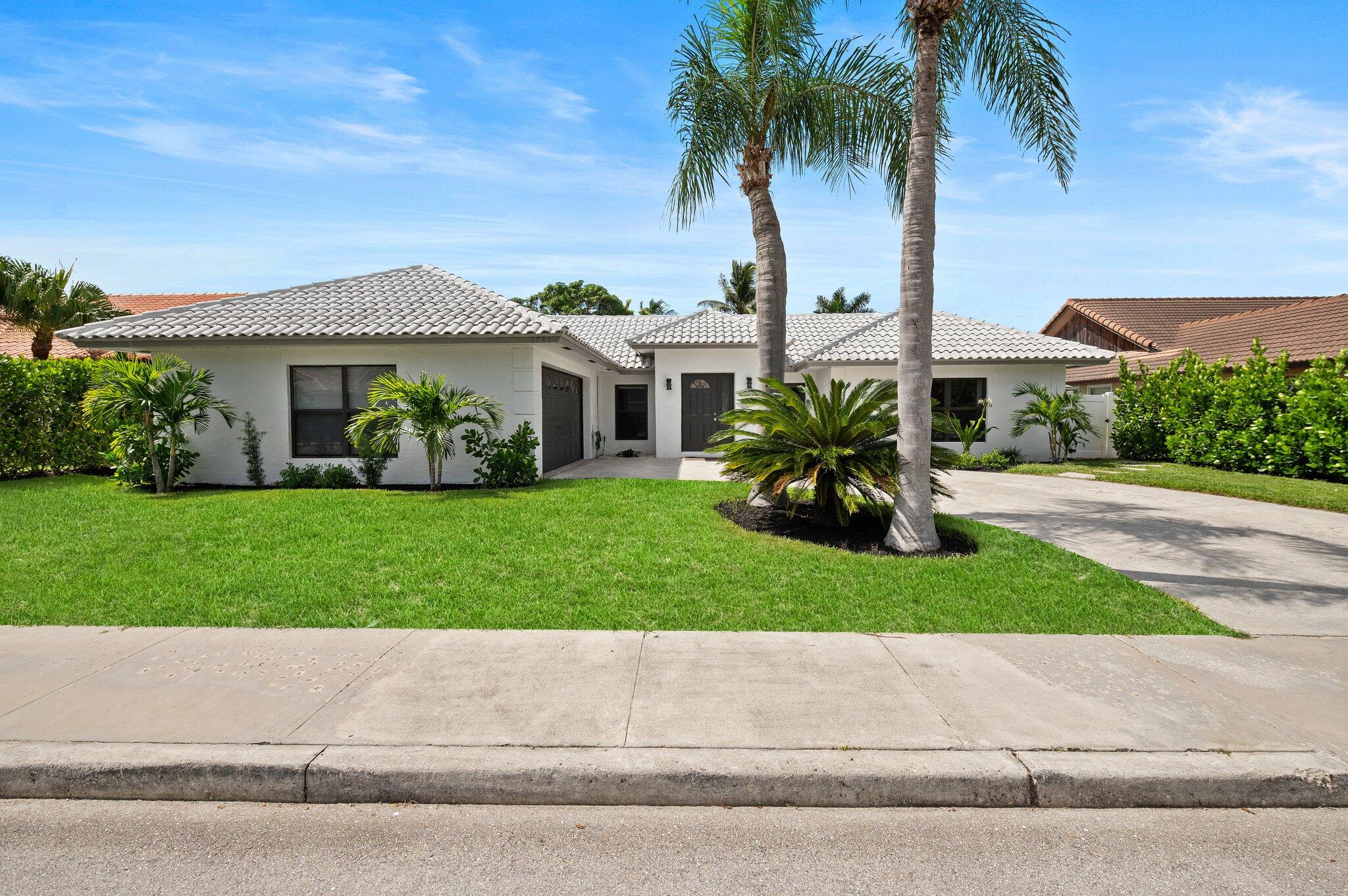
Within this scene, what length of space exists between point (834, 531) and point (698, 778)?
5391 mm

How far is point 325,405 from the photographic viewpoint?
A: 41.9ft

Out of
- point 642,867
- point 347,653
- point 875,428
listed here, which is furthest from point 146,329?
point 642,867

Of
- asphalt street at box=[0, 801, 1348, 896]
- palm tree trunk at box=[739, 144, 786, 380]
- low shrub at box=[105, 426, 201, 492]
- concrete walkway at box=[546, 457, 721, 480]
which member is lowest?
asphalt street at box=[0, 801, 1348, 896]

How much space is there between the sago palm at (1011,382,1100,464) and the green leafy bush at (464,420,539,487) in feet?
40.0

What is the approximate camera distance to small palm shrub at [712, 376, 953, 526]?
7.80 metres

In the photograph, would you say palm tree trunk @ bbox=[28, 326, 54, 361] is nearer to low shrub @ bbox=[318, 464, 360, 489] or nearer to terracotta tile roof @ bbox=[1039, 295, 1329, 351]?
low shrub @ bbox=[318, 464, 360, 489]

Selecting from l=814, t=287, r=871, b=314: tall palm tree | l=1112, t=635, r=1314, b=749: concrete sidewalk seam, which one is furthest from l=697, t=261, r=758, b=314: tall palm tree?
l=1112, t=635, r=1314, b=749: concrete sidewalk seam

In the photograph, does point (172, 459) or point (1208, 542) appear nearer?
point (1208, 542)

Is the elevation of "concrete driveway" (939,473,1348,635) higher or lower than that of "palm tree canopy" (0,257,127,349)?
lower

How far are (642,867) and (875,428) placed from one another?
6064mm

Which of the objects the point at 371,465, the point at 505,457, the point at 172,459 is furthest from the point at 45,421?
the point at 505,457

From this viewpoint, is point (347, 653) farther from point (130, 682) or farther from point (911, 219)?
point (911, 219)

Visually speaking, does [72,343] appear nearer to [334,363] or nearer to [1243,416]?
[334,363]

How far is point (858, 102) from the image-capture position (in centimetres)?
988
